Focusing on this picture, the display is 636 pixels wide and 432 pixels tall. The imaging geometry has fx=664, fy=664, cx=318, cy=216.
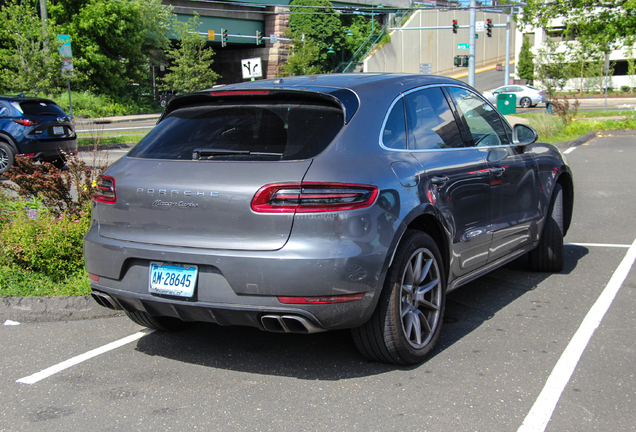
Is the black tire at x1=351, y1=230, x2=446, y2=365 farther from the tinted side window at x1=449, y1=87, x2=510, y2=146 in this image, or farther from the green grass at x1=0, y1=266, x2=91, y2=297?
the green grass at x1=0, y1=266, x2=91, y2=297

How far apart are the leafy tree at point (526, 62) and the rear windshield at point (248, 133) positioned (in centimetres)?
6713

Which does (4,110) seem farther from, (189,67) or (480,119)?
(189,67)

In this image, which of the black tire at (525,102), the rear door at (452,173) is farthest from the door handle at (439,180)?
the black tire at (525,102)

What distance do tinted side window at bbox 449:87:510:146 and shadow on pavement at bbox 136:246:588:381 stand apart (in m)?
1.27

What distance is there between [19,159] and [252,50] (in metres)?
58.2

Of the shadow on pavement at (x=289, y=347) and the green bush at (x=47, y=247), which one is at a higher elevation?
the green bush at (x=47, y=247)

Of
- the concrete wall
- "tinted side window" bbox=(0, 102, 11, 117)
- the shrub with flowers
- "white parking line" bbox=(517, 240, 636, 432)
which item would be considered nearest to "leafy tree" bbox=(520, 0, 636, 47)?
"tinted side window" bbox=(0, 102, 11, 117)

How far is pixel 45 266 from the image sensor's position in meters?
5.71

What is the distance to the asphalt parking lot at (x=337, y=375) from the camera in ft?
10.9

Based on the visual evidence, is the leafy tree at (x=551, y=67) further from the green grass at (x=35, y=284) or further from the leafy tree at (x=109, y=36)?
the green grass at (x=35, y=284)

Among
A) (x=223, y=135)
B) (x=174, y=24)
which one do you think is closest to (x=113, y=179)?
(x=223, y=135)

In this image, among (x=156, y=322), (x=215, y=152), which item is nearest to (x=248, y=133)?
(x=215, y=152)

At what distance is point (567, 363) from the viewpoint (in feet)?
13.0

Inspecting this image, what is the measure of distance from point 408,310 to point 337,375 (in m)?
0.56
